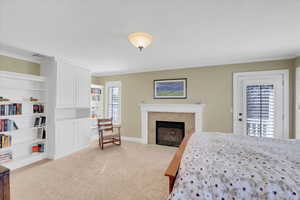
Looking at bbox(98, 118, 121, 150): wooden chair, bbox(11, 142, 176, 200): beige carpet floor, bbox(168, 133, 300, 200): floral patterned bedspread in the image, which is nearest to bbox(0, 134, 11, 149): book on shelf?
bbox(11, 142, 176, 200): beige carpet floor

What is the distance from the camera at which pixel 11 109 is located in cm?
290

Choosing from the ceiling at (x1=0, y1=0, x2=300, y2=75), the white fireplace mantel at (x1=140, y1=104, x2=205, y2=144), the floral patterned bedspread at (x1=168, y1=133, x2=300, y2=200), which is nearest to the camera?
the floral patterned bedspread at (x1=168, y1=133, x2=300, y2=200)

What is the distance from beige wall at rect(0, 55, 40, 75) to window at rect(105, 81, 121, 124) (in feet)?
7.26

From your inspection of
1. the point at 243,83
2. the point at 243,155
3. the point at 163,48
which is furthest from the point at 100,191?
the point at 243,83

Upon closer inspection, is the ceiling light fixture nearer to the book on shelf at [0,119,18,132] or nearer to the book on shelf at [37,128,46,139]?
the book on shelf at [0,119,18,132]

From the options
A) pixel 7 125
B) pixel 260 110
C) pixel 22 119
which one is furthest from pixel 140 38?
pixel 260 110

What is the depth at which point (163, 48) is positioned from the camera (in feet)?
9.63

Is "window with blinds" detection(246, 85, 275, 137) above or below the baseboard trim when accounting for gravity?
above

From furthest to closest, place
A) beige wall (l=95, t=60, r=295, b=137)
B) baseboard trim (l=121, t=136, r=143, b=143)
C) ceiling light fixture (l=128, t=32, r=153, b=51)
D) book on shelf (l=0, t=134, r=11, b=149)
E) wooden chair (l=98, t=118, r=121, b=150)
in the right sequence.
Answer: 1. baseboard trim (l=121, t=136, r=143, b=143)
2. wooden chair (l=98, t=118, r=121, b=150)
3. beige wall (l=95, t=60, r=295, b=137)
4. book on shelf (l=0, t=134, r=11, b=149)
5. ceiling light fixture (l=128, t=32, r=153, b=51)

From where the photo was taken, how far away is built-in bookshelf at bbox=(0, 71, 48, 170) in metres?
2.85

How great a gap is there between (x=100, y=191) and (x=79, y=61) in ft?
10.3

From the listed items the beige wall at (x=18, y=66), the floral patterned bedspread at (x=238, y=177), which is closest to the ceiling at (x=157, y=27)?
the beige wall at (x=18, y=66)

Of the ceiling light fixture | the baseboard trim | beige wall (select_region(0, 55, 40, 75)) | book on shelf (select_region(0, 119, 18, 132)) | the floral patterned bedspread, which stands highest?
the ceiling light fixture

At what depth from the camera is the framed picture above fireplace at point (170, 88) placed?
4327mm
